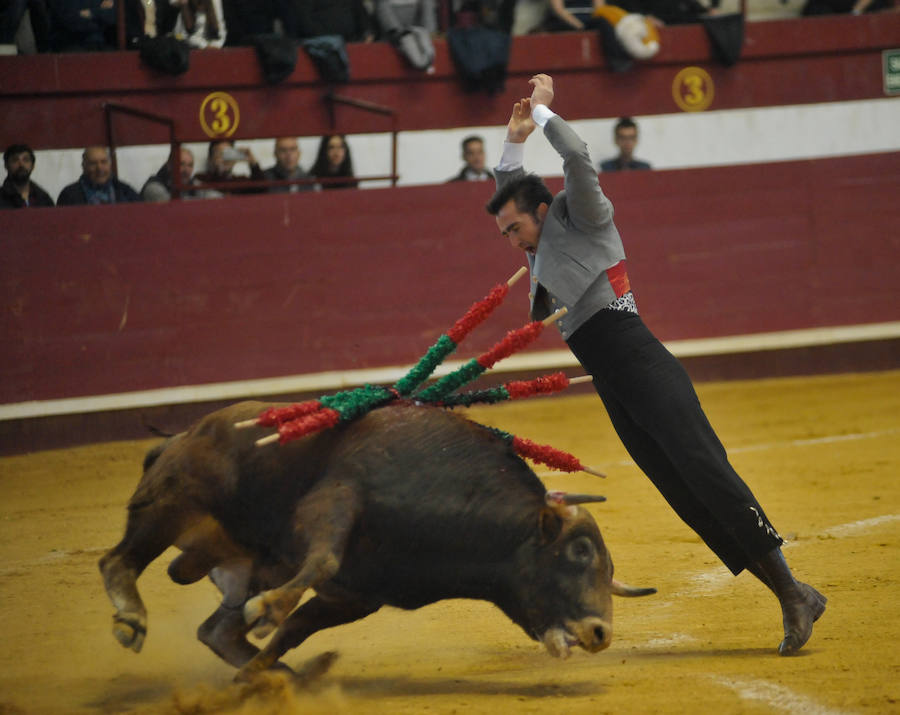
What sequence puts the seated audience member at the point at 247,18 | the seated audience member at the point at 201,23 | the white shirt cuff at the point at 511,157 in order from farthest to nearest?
the seated audience member at the point at 247,18, the seated audience member at the point at 201,23, the white shirt cuff at the point at 511,157

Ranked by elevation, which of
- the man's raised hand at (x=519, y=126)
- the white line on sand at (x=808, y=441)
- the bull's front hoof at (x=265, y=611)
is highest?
the man's raised hand at (x=519, y=126)

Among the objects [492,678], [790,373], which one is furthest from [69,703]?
[790,373]

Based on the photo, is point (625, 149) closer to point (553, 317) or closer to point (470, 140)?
point (470, 140)

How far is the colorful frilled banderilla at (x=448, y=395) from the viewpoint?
312 cm

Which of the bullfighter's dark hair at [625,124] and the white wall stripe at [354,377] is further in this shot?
the bullfighter's dark hair at [625,124]

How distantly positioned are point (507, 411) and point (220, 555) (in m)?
5.08

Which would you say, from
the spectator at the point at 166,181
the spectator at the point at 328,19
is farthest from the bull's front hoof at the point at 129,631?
the spectator at the point at 328,19

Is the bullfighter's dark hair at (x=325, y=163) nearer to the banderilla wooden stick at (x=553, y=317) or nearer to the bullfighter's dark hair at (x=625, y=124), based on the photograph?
the bullfighter's dark hair at (x=625, y=124)

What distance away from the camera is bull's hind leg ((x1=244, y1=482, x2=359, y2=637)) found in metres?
2.76

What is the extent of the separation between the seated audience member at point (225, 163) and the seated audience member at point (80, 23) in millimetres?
1020

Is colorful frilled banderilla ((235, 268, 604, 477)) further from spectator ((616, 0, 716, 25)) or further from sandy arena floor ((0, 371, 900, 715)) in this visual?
spectator ((616, 0, 716, 25))

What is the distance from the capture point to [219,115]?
8.09 m

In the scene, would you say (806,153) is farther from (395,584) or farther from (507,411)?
(395,584)

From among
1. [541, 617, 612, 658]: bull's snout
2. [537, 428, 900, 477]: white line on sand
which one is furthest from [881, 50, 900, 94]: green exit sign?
[541, 617, 612, 658]: bull's snout
